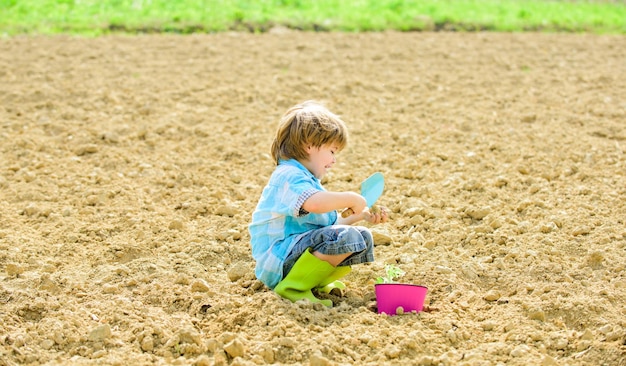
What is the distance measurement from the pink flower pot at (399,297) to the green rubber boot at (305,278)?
25cm

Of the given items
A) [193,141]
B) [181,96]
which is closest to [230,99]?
[181,96]

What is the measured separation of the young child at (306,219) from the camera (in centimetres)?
358

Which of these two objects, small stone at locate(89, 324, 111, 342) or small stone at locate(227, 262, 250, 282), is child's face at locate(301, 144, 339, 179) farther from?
small stone at locate(89, 324, 111, 342)

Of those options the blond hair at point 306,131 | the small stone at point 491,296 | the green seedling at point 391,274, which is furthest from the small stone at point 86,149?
the small stone at point 491,296

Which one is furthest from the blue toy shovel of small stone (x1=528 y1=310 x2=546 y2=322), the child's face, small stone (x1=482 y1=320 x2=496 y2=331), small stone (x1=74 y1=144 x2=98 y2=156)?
small stone (x1=74 y1=144 x2=98 y2=156)

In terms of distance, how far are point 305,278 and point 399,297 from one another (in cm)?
44

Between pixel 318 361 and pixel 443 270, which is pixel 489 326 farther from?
pixel 318 361

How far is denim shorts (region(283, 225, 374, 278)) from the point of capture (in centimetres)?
358

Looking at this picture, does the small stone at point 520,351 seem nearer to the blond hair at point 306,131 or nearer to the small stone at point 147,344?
the blond hair at point 306,131

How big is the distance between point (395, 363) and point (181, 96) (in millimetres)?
4572

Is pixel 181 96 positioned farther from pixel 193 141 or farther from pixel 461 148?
pixel 461 148

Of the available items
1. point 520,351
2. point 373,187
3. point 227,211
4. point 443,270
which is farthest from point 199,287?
point 520,351

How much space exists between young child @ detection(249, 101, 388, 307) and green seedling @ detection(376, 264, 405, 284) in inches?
6.4

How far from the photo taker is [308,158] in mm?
3779
